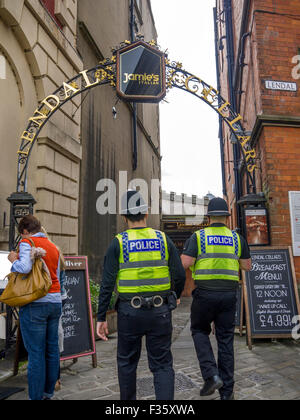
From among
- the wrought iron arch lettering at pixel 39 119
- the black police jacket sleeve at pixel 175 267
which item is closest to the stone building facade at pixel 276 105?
the wrought iron arch lettering at pixel 39 119

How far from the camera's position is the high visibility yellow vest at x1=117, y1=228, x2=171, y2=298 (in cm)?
282

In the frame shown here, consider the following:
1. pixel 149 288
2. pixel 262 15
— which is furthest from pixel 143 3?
pixel 149 288

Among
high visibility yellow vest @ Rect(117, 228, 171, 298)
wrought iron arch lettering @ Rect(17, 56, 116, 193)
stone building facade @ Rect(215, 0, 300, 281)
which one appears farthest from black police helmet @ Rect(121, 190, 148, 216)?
stone building facade @ Rect(215, 0, 300, 281)

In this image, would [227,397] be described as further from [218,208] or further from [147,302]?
[218,208]

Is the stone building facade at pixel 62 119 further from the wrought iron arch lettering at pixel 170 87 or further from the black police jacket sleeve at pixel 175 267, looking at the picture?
the black police jacket sleeve at pixel 175 267

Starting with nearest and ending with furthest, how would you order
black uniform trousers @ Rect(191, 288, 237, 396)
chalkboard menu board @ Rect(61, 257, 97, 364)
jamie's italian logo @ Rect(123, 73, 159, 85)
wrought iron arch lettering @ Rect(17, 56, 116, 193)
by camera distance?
black uniform trousers @ Rect(191, 288, 237, 396), chalkboard menu board @ Rect(61, 257, 97, 364), wrought iron arch lettering @ Rect(17, 56, 116, 193), jamie's italian logo @ Rect(123, 73, 159, 85)

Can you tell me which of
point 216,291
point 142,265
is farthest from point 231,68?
point 142,265

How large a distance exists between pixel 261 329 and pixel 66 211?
4.47 m

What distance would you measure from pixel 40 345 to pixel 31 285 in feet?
1.88

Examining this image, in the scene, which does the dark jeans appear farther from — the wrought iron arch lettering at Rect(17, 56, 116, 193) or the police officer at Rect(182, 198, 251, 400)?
the wrought iron arch lettering at Rect(17, 56, 116, 193)

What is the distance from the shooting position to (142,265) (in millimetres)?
2846

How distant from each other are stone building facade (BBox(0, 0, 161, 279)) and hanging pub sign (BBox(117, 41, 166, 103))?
154cm

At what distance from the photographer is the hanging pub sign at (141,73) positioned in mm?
6637
